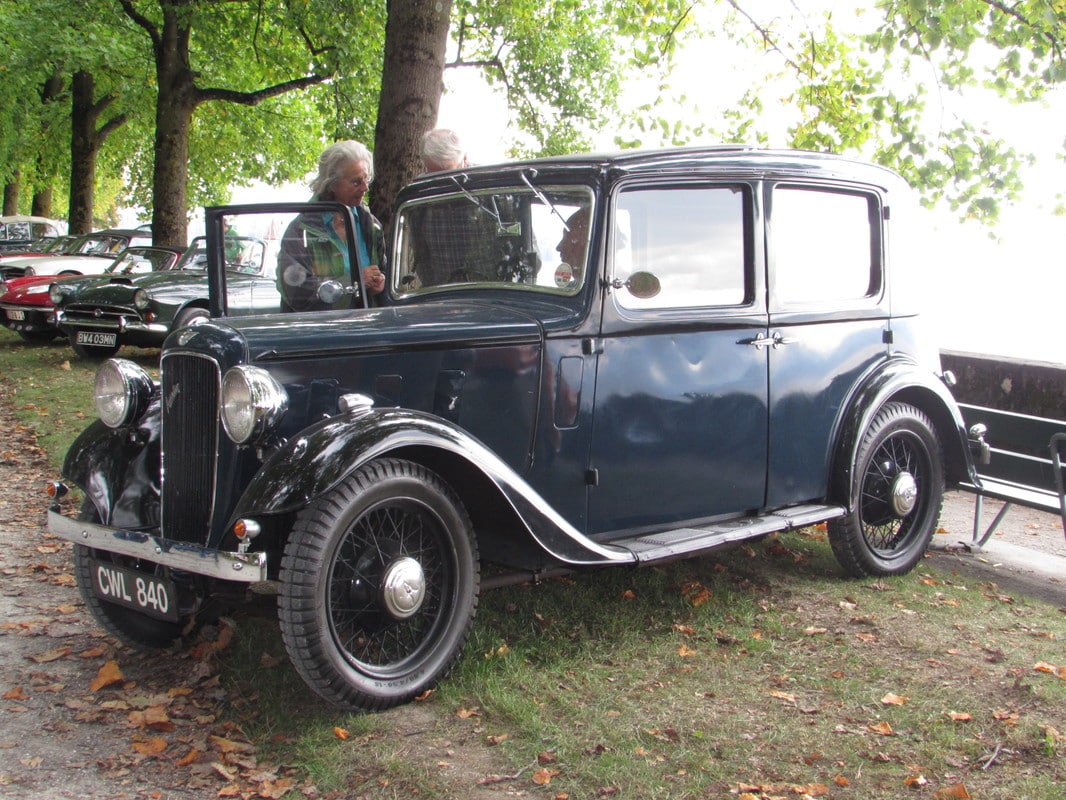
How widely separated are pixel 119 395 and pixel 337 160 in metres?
1.87

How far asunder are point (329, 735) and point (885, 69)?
7591 mm

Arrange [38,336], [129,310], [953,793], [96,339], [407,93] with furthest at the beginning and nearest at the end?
[38,336] < [96,339] < [129,310] < [407,93] < [953,793]

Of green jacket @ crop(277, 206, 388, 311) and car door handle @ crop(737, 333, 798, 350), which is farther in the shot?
green jacket @ crop(277, 206, 388, 311)

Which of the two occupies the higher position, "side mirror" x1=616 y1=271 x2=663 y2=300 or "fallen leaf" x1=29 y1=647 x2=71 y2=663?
"side mirror" x1=616 y1=271 x2=663 y2=300

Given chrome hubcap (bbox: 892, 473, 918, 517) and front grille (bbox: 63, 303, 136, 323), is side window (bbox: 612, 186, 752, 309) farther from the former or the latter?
front grille (bbox: 63, 303, 136, 323)

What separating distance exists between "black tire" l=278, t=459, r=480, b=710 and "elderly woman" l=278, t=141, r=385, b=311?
1751 millimetres

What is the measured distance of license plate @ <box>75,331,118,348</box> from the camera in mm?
12773

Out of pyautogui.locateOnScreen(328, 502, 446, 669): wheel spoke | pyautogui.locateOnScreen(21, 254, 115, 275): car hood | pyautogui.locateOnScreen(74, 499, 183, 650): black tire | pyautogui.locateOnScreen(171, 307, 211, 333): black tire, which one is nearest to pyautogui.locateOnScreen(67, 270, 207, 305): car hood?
pyautogui.locateOnScreen(171, 307, 211, 333): black tire

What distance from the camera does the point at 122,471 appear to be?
13.6 feet

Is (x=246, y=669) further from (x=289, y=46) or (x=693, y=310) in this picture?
(x=289, y=46)

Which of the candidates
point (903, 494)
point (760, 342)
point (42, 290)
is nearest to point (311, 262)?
point (760, 342)

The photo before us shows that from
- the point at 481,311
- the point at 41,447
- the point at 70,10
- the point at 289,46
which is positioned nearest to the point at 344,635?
the point at 481,311

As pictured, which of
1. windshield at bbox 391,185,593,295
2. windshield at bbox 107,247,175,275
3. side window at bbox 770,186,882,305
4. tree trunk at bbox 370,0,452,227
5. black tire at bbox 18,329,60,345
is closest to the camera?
windshield at bbox 391,185,593,295

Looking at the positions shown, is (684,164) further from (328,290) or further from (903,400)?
(903,400)
